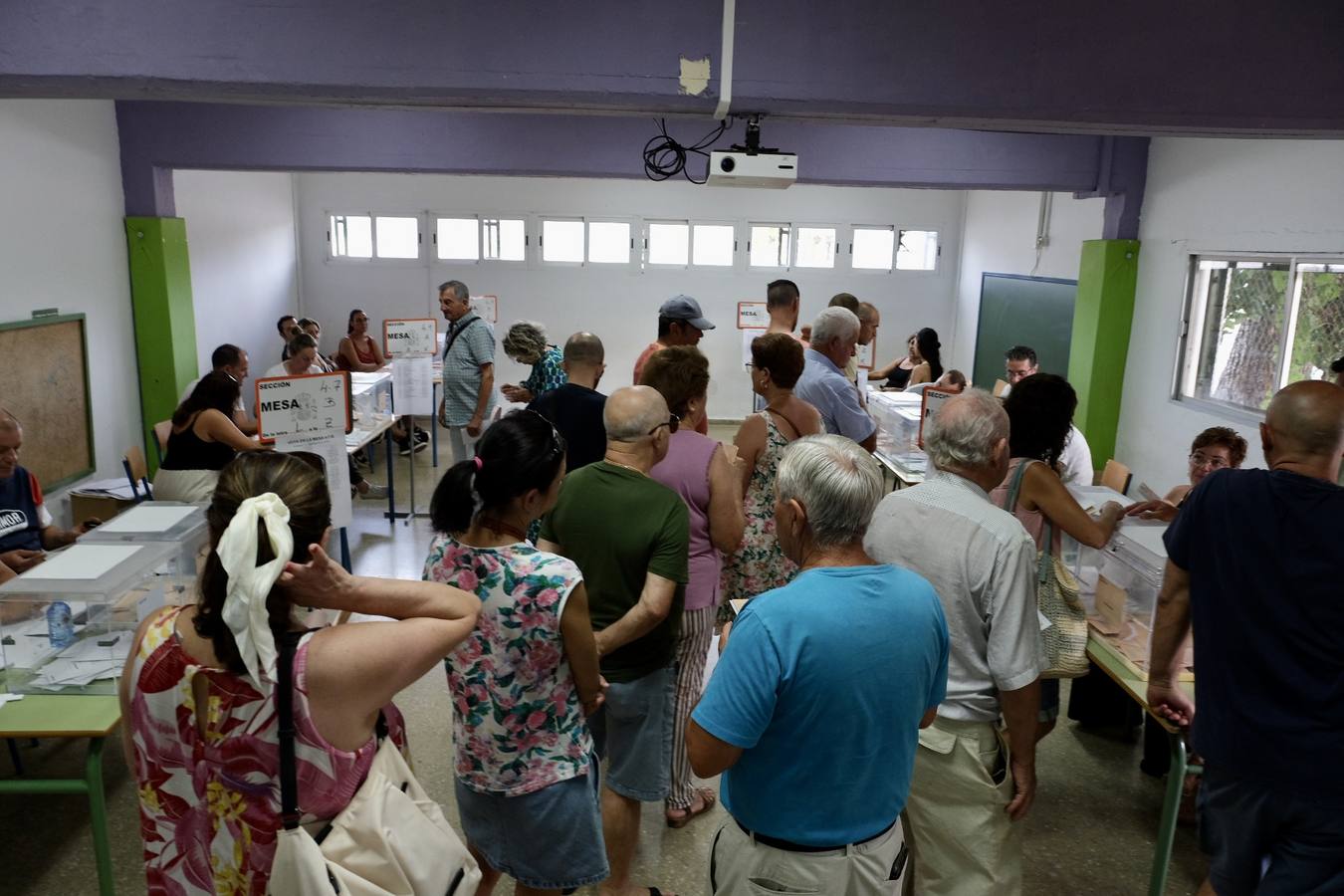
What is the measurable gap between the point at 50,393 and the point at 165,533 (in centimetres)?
337

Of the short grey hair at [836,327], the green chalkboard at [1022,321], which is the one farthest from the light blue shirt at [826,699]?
the green chalkboard at [1022,321]

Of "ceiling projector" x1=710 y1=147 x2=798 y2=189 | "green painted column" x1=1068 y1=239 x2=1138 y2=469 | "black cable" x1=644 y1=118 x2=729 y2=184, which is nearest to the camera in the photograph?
"ceiling projector" x1=710 y1=147 x2=798 y2=189

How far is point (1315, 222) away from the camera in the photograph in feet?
18.5

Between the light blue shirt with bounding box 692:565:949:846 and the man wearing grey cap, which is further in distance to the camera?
the man wearing grey cap

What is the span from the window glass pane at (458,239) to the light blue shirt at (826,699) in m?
10.4

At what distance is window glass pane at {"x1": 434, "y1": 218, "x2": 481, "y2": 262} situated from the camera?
11.4 meters

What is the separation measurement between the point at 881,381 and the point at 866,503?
27.7 feet

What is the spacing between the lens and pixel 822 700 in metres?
1.74

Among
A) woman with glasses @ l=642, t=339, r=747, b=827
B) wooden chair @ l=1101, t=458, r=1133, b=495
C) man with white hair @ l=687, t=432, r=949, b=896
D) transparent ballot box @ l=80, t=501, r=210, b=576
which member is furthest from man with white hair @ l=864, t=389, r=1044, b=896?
wooden chair @ l=1101, t=458, r=1133, b=495

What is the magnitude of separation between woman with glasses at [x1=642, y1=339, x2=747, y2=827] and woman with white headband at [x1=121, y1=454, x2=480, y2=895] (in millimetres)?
1377

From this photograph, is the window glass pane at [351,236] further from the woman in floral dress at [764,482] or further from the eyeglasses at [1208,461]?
the eyeglasses at [1208,461]

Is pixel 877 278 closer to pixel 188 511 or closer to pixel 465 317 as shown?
pixel 465 317

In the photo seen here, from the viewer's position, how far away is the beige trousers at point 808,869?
6.08ft

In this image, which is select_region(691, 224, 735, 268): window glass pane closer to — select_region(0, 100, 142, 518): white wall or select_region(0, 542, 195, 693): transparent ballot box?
select_region(0, 100, 142, 518): white wall
